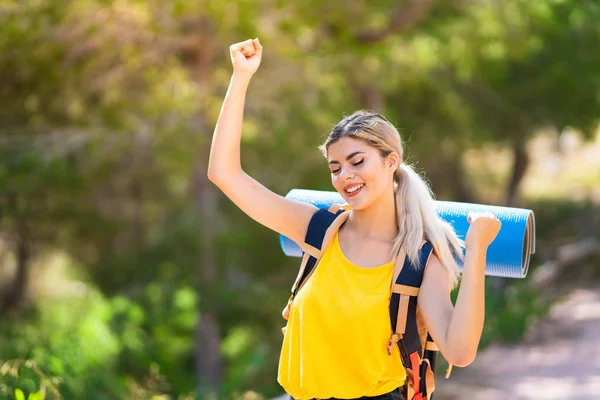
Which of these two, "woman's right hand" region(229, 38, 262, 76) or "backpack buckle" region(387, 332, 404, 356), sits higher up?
"woman's right hand" region(229, 38, 262, 76)

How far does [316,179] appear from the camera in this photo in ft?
39.4

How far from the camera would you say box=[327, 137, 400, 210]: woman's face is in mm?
2111

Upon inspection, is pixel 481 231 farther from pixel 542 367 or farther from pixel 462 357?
pixel 542 367

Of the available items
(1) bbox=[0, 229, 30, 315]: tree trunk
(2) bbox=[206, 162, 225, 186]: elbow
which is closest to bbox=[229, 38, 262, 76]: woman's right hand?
(2) bbox=[206, 162, 225, 186]: elbow

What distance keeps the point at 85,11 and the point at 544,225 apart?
11145mm

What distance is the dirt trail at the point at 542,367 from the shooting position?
7711 millimetres

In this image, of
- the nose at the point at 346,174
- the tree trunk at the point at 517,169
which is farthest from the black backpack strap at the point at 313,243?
the tree trunk at the point at 517,169

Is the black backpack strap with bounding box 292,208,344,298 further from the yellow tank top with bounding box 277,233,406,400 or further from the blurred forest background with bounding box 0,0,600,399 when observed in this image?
the blurred forest background with bounding box 0,0,600,399

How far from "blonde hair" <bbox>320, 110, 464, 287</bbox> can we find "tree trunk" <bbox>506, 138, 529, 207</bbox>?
14.1 meters

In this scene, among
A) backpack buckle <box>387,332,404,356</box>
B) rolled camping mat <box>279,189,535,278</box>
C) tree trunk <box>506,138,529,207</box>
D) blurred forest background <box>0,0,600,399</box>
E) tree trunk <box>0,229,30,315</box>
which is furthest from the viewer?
tree trunk <box>506,138,529,207</box>

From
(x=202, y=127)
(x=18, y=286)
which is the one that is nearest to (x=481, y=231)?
(x=202, y=127)

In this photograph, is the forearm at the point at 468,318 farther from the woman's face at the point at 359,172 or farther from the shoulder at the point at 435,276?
the woman's face at the point at 359,172

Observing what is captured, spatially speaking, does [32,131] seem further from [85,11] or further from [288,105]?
[288,105]

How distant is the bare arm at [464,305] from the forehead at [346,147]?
33 centimetres
